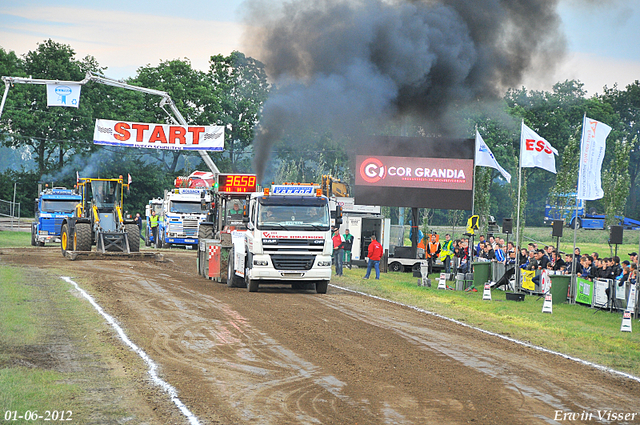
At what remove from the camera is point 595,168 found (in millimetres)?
20625

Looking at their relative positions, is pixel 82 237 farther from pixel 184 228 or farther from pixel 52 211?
pixel 184 228

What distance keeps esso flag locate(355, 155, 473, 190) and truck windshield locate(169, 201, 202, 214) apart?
16.0 metres

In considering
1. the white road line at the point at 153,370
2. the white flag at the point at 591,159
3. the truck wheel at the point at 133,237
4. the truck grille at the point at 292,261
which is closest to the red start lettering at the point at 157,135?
the truck wheel at the point at 133,237

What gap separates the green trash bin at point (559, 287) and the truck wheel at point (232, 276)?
9.36 metres

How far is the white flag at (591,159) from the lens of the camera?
67.2 ft

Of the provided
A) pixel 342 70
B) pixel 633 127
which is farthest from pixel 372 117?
pixel 633 127

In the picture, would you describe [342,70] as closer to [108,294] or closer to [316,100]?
[316,100]

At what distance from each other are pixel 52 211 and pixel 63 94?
635 cm

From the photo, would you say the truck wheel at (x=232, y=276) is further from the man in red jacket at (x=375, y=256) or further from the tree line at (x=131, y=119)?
the tree line at (x=131, y=119)

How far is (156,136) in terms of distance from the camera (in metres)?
41.9

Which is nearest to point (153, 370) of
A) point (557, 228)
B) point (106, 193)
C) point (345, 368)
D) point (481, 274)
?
point (345, 368)

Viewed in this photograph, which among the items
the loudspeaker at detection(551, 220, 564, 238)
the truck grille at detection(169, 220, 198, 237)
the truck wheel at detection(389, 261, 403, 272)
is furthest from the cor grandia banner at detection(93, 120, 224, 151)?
the loudspeaker at detection(551, 220, 564, 238)

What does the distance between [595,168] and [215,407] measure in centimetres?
1560

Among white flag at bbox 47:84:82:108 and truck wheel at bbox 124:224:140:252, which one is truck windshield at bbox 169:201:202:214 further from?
truck wheel at bbox 124:224:140:252
